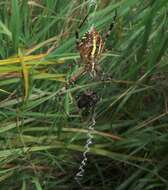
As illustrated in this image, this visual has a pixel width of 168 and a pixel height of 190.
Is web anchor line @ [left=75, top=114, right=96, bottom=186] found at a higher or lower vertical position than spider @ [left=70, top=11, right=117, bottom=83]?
lower

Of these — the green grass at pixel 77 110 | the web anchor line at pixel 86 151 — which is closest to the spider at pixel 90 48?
the green grass at pixel 77 110

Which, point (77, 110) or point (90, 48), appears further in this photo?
point (77, 110)

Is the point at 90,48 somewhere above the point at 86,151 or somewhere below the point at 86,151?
above

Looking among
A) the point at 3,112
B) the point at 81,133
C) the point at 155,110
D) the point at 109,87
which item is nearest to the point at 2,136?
the point at 3,112

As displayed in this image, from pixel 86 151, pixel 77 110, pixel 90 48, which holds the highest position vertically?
pixel 90 48

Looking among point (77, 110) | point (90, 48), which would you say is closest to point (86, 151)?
point (77, 110)

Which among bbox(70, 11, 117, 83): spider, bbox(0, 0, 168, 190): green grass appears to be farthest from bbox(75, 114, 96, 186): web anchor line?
bbox(70, 11, 117, 83): spider

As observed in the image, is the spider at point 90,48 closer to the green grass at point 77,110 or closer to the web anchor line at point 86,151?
the green grass at point 77,110

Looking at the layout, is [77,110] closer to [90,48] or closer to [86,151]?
[86,151]

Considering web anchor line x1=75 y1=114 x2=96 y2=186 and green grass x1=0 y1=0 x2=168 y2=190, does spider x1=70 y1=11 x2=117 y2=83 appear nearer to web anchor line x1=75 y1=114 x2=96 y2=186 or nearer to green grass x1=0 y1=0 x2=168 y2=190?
green grass x1=0 y1=0 x2=168 y2=190
